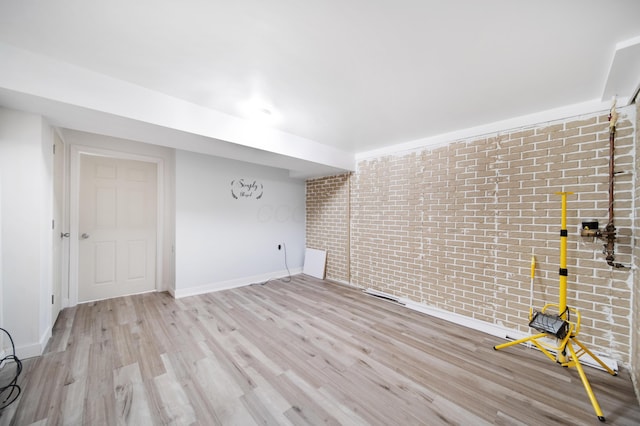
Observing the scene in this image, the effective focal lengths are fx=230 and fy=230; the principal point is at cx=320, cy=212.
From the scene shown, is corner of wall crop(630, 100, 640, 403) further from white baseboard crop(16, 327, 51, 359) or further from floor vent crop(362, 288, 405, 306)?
white baseboard crop(16, 327, 51, 359)

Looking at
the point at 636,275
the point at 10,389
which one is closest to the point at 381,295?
the point at 636,275

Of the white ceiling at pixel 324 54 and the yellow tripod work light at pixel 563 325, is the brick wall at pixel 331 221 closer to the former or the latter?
the white ceiling at pixel 324 54

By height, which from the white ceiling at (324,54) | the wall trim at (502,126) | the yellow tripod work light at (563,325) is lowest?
the yellow tripod work light at (563,325)

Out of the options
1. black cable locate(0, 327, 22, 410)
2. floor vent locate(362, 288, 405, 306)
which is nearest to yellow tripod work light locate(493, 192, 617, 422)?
→ floor vent locate(362, 288, 405, 306)

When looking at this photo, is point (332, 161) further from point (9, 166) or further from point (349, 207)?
point (9, 166)

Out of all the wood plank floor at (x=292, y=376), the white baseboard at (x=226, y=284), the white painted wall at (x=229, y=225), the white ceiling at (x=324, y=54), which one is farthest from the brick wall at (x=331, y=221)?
the white ceiling at (x=324, y=54)

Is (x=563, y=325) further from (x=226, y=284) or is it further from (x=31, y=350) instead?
(x=31, y=350)

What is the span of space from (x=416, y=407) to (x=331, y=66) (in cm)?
249

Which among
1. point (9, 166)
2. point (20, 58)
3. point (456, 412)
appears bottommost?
Answer: point (456, 412)

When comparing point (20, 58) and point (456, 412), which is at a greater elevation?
point (20, 58)

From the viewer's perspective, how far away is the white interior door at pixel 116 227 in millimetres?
3299

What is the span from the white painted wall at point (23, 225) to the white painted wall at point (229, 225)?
150cm

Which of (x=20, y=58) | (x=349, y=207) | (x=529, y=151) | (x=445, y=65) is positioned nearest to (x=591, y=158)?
(x=529, y=151)

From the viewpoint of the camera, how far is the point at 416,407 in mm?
1577
